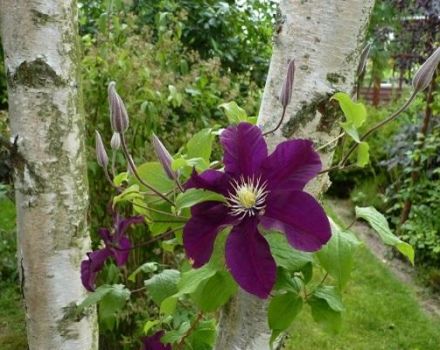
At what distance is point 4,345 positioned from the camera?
116 inches

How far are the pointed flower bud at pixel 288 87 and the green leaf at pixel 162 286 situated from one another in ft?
1.41

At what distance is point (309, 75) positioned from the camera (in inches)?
30.3

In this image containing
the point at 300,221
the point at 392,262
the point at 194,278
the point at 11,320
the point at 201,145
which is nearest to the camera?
the point at 300,221

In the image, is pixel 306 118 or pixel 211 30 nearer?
pixel 306 118

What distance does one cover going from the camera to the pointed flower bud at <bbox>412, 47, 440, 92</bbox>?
75cm

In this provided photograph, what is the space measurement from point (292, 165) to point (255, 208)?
0.07m

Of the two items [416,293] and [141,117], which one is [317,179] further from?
[416,293]

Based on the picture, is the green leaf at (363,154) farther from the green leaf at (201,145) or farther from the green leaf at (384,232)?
the green leaf at (201,145)

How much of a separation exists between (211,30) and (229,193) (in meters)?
3.19

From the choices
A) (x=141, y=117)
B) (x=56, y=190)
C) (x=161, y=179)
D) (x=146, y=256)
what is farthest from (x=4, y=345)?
(x=161, y=179)

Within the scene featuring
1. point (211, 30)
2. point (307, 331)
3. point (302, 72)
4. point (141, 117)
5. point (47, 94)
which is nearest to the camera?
point (302, 72)

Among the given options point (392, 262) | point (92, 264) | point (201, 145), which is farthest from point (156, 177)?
point (392, 262)

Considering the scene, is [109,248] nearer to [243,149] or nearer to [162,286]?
[162,286]

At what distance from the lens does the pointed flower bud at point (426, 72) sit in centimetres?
75
